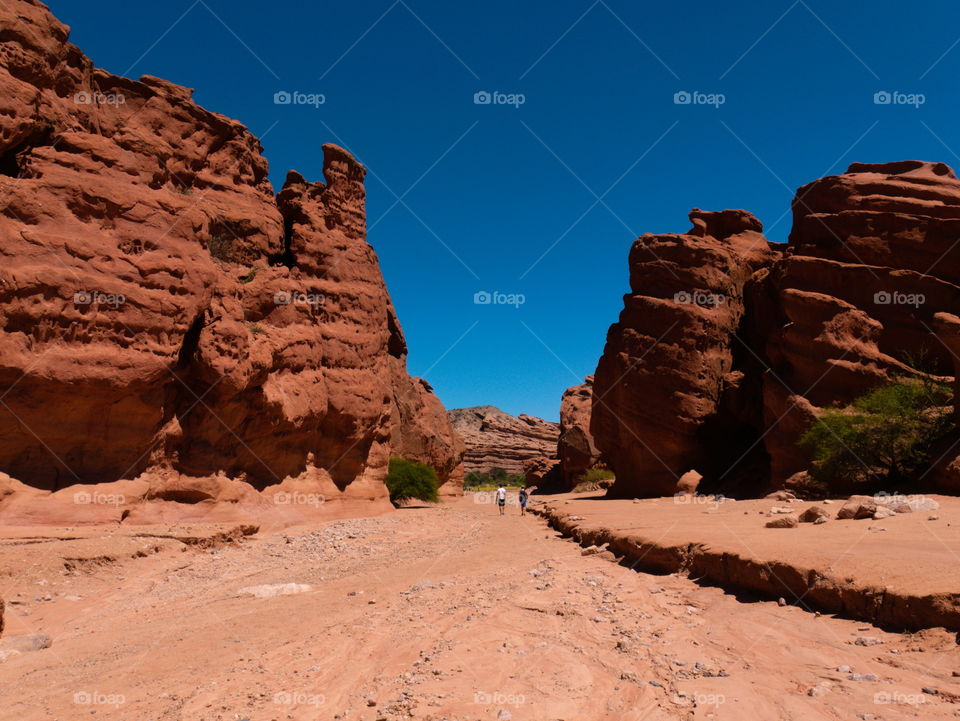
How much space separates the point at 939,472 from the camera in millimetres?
14852

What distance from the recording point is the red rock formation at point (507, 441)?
3142 inches

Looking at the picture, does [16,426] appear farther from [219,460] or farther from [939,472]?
[939,472]

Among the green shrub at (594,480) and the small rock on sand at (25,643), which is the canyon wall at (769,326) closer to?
the green shrub at (594,480)

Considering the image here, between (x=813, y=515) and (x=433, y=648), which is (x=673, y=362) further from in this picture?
(x=433, y=648)

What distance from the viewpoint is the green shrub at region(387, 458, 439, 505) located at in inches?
1234

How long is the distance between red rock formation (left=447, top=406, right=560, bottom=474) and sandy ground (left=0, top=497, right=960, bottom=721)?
64190 millimetres

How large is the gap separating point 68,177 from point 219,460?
8342mm

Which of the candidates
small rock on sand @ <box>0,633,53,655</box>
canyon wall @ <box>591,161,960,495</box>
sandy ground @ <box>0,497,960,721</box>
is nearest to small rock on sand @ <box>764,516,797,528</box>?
sandy ground @ <box>0,497,960,721</box>

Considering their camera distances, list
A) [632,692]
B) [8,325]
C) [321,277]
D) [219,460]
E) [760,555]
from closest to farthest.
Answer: [632,692]
[760,555]
[8,325]
[219,460]
[321,277]

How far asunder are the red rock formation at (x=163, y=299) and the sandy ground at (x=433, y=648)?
12.8 feet

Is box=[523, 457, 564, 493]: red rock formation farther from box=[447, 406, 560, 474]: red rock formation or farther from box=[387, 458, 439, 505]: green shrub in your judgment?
box=[387, 458, 439, 505]: green shrub

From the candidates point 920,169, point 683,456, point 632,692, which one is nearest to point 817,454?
point 683,456

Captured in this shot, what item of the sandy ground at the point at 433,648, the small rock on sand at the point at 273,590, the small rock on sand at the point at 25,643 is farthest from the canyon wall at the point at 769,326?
the small rock on sand at the point at 25,643

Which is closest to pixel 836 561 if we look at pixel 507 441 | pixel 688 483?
pixel 688 483
